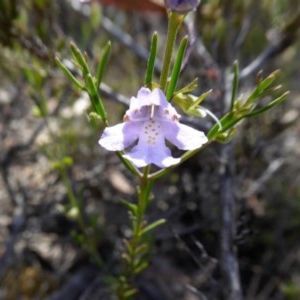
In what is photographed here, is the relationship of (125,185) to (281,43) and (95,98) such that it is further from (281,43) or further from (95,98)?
(95,98)

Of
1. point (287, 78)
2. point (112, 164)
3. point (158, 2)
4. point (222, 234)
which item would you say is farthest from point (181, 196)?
point (287, 78)

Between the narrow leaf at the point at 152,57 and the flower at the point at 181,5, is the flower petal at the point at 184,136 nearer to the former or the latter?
the narrow leaf at the point at 152,57

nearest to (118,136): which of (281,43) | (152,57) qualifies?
(152,57)

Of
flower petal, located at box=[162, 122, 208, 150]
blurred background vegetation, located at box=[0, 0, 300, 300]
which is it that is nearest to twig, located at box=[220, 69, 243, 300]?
blurred background vegetation, located at box=[0, 0, 300, 300]

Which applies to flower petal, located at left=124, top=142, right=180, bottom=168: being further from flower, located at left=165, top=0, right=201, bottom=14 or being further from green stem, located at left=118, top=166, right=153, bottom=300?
flower, located at left=165, top=0, right=201, bottom=14

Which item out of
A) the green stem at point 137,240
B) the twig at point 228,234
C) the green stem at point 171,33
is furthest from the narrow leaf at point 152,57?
the twig at point 228,234
